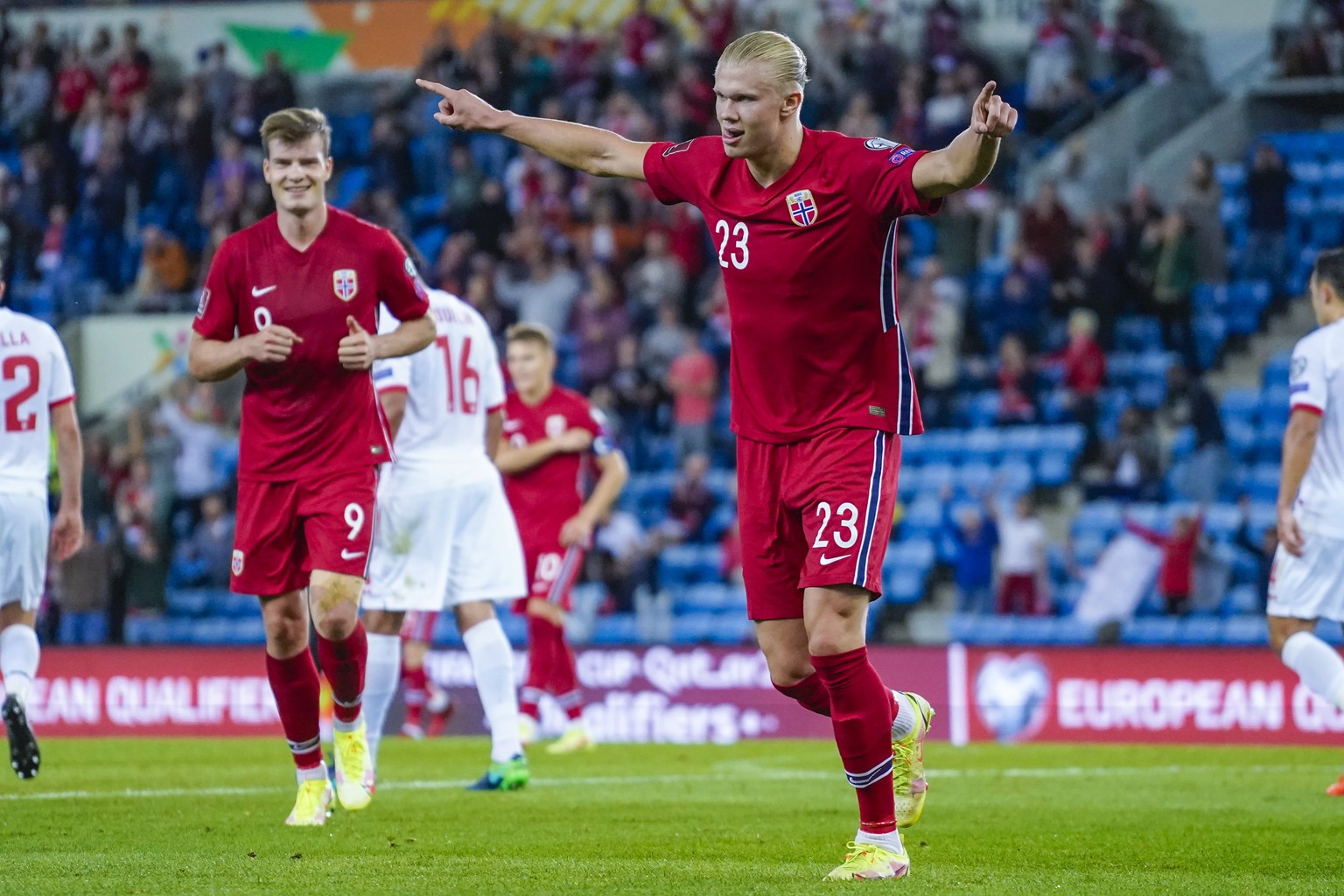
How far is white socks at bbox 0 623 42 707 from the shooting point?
9008 mm

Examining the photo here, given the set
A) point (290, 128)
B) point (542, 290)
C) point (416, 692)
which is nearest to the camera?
point (290, 128)

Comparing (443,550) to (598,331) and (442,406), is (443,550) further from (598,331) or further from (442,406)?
(598,331)

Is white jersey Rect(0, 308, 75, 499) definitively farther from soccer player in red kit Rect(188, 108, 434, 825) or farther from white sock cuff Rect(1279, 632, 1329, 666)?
white sock cuff Rect(1279, 632, 1329, 666)

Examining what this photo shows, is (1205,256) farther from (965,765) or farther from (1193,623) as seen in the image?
(965,765)

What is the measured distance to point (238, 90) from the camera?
24484 mm

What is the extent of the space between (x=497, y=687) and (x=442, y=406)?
4.67 feet

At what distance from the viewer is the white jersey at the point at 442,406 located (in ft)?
31.3

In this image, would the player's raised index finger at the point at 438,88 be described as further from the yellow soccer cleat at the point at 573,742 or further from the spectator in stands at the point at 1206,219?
the spectator in stands at the point at 1206,219

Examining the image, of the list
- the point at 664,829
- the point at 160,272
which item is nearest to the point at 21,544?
the point at 664,829

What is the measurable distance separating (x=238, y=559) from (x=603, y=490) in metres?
5.20

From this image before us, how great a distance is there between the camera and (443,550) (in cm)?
942

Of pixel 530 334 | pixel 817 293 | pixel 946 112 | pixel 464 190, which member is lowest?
pixel 817 293

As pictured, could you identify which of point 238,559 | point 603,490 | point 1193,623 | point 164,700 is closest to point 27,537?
point 238,559

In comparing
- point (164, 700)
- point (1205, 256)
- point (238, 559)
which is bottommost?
point (164, 700)
